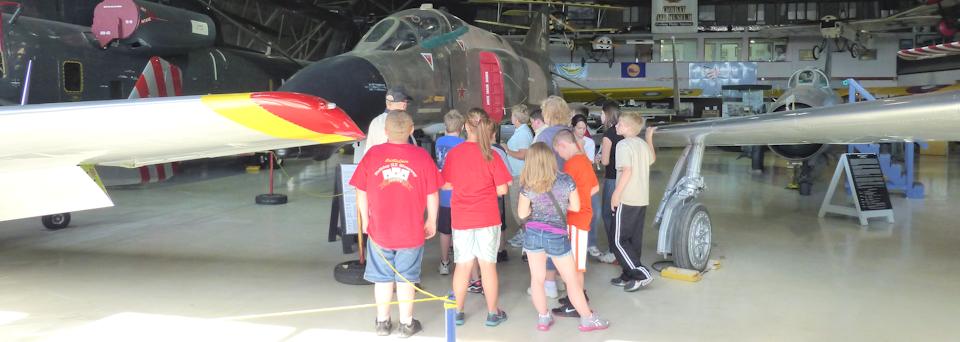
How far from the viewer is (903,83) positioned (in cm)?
3288

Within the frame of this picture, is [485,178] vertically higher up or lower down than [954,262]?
higher up

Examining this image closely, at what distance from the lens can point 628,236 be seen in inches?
218

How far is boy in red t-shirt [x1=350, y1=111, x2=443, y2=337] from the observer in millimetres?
4145

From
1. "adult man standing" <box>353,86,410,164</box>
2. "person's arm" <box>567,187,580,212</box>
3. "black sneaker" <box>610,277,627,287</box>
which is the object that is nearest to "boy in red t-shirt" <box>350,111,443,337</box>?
"adult man standing" <box>353,86,410,164</box>

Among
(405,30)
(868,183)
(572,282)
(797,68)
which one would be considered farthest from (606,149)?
(797,68)

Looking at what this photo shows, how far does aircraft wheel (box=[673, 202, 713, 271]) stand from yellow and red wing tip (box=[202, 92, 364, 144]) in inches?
126

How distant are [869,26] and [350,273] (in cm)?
2562

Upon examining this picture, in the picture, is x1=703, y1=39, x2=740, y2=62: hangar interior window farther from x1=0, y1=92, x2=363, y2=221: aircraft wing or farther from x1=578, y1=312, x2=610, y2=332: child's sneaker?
x1=0, y1=92, x2=363, y2=221: aircraft wing

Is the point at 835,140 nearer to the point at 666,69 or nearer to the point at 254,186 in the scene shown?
the point at 254,186

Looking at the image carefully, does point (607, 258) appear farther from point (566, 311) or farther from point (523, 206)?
point (523, 206)

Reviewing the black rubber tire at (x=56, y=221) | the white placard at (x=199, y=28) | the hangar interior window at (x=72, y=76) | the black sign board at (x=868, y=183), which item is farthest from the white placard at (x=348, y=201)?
the white placard at (x=199, y=28)

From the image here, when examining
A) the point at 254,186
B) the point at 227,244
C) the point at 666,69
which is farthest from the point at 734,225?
the point at 666,69

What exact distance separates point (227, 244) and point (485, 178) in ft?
13.1

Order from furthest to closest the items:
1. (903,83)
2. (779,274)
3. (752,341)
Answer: (903,83) < (779,274) < (752,341)
